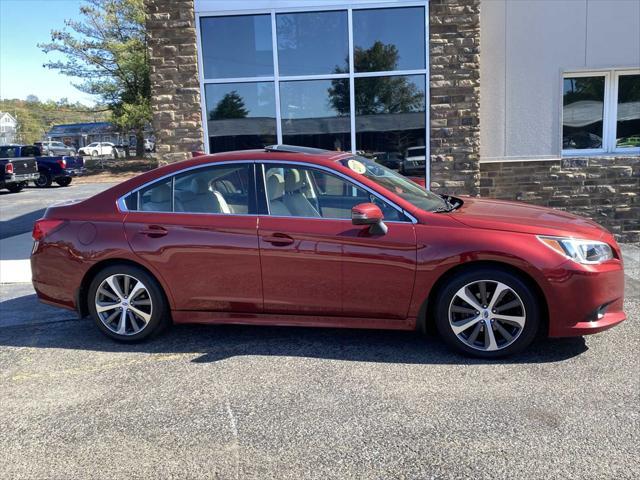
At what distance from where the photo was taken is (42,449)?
3.32 meters

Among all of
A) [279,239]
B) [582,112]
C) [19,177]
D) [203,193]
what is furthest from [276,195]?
[19,177]

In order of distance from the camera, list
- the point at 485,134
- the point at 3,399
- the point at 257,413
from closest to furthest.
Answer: the point at 257,413 → the point at 3,399 → the point at 485,134

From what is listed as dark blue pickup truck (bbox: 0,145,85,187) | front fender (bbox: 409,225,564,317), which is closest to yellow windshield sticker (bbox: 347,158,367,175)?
front fender (bbox: 409,225,564,317)

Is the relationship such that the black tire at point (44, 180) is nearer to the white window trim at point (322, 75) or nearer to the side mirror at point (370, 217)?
the white window trim at point (322, 75)

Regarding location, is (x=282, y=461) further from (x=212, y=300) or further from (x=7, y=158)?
→ (x=7, y=158)

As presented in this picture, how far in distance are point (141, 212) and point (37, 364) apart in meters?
1.47

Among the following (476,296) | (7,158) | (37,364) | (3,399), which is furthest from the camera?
(7,158)

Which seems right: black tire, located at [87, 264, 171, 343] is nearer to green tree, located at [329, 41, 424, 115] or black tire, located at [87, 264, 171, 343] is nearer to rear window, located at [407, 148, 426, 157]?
green tree, located at [329, 41, 424, 115]

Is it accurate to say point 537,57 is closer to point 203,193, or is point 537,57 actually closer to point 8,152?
point 203,193

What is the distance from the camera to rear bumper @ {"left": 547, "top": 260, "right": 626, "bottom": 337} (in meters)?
4.15

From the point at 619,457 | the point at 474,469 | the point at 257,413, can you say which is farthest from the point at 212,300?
the point at 619,457

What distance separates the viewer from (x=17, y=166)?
Answer: 23719mm

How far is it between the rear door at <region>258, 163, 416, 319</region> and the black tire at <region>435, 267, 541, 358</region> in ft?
A: 0.89

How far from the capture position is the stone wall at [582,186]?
888 cm
